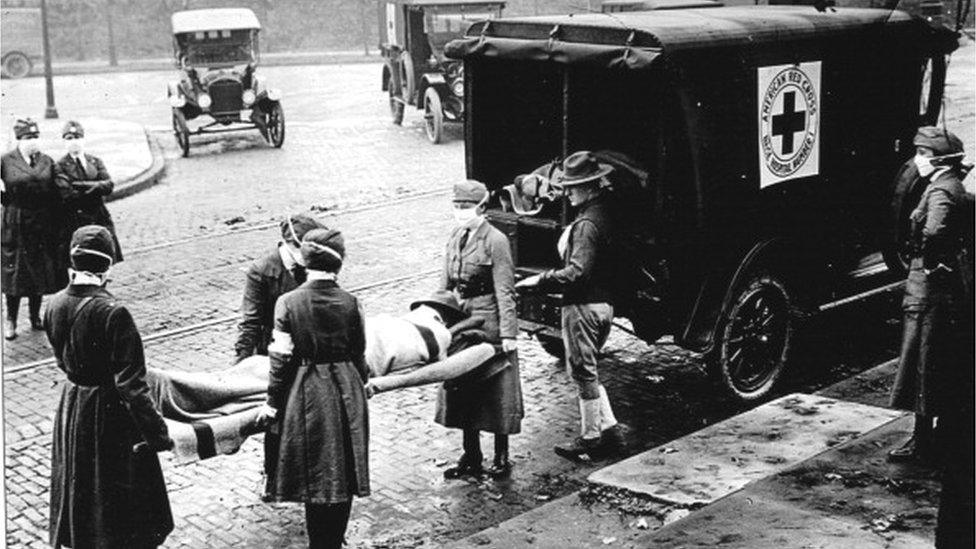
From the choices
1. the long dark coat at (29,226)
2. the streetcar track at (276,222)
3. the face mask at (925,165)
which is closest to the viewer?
the face mask at (925,165)

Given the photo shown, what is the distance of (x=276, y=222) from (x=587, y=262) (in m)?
8.31

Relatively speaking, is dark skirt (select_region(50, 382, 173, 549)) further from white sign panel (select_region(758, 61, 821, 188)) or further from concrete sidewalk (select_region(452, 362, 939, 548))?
white sign panel (select_region(758, 61, 821, 188))

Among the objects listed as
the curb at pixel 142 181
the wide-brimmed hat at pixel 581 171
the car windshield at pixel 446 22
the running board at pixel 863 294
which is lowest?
the running board at pixel 863 294

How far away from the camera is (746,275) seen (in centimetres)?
823

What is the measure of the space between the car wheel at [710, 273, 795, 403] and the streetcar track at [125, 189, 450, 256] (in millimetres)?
7756

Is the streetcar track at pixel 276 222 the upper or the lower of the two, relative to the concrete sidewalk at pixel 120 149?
lower

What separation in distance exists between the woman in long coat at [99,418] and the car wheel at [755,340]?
4165 mm

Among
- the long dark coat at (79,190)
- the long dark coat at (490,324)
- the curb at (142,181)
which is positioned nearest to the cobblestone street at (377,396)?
the curb at (142,181)

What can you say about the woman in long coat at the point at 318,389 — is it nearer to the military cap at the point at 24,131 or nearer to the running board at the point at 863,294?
the running board at the point at 863,294

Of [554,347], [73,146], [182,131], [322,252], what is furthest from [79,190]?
[182,131]

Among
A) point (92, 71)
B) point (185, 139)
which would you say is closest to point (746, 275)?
point (185, 139)

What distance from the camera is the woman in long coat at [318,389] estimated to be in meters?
5.74

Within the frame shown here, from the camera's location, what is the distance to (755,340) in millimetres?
8492

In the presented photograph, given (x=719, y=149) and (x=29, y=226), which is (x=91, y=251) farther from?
(x=29, y=226)
